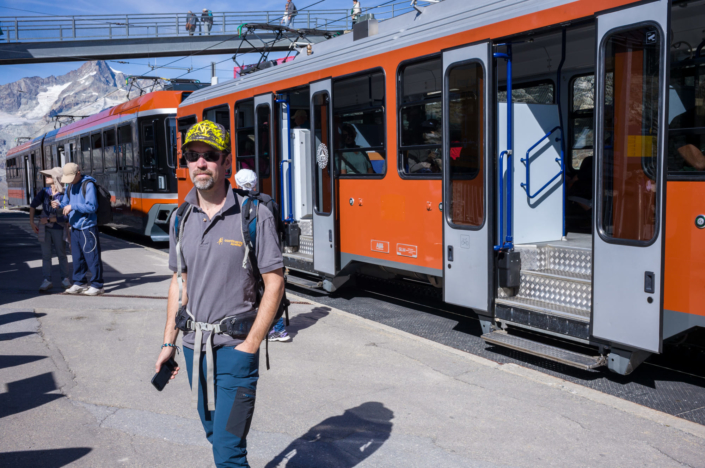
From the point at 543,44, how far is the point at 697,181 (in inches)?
129

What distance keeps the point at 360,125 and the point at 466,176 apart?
78.1 inches

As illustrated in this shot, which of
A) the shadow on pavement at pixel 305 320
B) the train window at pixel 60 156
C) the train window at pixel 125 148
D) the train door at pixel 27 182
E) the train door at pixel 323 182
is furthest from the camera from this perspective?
the train door at pixel 27 182

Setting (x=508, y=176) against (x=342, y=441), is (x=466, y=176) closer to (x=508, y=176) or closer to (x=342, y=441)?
(x=508, y=176)

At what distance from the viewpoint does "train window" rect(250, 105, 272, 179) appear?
9.76 metres

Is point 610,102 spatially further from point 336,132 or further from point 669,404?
point 336,132

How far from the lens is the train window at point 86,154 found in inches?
737

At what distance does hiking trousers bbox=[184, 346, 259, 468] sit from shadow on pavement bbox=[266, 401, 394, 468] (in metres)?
1.06

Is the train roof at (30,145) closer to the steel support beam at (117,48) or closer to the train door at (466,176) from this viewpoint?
the steel support beam at (117,48)

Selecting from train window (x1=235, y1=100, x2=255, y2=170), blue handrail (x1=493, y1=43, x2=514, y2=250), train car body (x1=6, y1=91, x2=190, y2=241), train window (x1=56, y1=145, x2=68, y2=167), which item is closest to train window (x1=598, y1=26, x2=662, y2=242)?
blue handrail (x1=493, y1=43, x2=514, y2=250)

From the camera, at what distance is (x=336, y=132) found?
27.2 ft

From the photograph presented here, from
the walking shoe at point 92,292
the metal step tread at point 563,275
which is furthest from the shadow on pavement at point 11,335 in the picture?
the metal step tread at point 563,275

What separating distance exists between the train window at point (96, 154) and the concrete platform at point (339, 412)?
11.6m

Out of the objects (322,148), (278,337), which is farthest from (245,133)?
(278,337)

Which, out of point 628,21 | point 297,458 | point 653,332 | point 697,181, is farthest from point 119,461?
point 628,21
